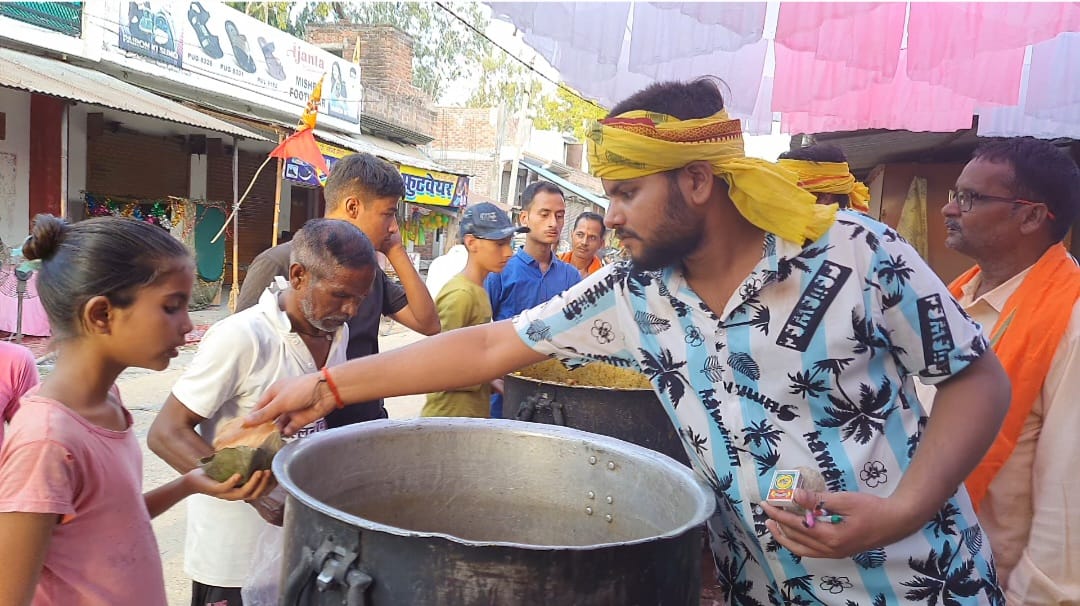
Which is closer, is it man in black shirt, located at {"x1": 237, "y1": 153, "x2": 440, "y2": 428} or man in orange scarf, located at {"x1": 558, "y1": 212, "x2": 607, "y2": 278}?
man in black shirt, located at {"x1": 237, "y1": 153, "x2": 440, "y2": 428}

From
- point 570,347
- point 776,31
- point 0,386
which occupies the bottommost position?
point 0,386

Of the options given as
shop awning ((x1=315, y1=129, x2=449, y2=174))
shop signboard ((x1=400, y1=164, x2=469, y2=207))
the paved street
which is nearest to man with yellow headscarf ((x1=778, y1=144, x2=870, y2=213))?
the paved street

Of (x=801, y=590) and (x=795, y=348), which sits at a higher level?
(x=795, y=348)

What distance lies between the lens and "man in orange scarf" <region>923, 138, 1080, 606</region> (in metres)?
1.79

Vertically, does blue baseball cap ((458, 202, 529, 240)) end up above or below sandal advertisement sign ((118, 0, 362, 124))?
below

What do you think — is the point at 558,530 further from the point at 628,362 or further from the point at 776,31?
the point at 776,31

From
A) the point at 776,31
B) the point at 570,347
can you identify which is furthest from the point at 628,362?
the point at 776,31

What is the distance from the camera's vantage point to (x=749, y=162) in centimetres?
140

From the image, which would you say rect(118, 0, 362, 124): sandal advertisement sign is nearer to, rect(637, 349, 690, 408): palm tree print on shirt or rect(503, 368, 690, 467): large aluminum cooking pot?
rect(503, 368, 690, 467): large aluminum cooking pot

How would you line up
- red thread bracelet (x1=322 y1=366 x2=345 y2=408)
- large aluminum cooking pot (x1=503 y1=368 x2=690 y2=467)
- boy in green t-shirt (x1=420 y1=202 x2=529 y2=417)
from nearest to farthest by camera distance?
red thread bracelet (x1=322 y1=366 x2=345 y2=408)
large aluminum cooking pot (x1=503 y1=368 x2=690 y2=467)
boy in green t-shirt (x1=420 y1=202 x2=529 y2=417)

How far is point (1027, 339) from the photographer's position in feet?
6.13

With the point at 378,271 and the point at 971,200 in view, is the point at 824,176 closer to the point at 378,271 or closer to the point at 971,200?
the point at 971,200

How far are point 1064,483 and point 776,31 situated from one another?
206 centimetres

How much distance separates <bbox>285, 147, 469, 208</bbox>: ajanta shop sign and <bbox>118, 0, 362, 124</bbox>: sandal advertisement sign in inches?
84.7
